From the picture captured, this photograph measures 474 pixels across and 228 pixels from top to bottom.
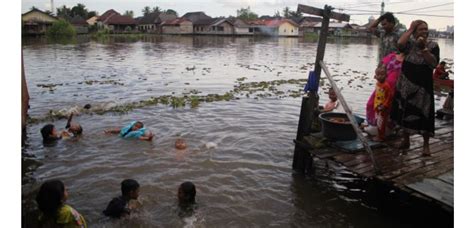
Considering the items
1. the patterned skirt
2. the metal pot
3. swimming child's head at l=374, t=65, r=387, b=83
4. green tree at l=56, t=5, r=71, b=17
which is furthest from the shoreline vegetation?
green tree at l=56, t=5, r=71, b=17

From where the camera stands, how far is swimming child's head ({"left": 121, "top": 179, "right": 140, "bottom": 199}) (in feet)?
18.5

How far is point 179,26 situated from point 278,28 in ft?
71.3

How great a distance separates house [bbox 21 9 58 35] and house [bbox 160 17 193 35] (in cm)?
2579

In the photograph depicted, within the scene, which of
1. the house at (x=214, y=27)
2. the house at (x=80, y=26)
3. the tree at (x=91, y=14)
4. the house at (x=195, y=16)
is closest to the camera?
the house at (x=80, y=26)

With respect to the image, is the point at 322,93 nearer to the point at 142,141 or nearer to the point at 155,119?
the point at 155,119

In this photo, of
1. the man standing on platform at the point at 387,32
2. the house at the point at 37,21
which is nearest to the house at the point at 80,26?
the house at the point at 37,21

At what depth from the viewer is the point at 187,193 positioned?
6082mm

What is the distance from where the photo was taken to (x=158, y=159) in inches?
317

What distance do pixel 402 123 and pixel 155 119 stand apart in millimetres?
7277

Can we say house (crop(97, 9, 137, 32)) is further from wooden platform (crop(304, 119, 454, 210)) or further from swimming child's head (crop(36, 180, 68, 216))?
swimming child's head (crop(36, 180, 68, 216))

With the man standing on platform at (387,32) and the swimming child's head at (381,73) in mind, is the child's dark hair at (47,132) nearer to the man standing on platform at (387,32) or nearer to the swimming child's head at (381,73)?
the swimming child's head at (381,73)

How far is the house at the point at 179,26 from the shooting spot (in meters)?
81.1

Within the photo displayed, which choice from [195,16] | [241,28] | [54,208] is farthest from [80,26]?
[54,208]

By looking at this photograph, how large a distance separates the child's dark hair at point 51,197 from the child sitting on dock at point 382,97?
5.31 m
